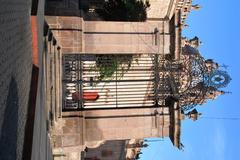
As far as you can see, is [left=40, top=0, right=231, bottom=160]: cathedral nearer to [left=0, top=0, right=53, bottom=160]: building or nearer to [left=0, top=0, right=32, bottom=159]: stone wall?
[left=0, top=0, right=53, bottom=160]: building

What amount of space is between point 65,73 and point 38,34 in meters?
4.23

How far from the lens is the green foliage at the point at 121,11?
65.2 ft

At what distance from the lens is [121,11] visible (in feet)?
65.4

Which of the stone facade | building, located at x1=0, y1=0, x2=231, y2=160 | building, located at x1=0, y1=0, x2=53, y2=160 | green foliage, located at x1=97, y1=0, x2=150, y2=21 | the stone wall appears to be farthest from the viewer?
green foliage, located at x1=97, y1=0, x2=150, y2=21

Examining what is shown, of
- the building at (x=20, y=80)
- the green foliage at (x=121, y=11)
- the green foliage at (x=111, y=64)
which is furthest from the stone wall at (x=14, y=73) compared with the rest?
the green foliage at (x=121, y=11)

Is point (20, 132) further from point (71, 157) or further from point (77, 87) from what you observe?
point (71, 157)

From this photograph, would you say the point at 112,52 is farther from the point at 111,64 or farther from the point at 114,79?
the point at 114,79

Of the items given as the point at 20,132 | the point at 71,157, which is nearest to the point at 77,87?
the point at 71,157

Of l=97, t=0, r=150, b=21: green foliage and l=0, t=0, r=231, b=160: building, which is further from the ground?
l=97, t=0, r=150, b=21: green foliage

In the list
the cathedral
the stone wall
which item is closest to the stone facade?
the cathedral

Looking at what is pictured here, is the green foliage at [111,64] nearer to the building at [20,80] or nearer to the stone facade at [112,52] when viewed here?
the stone facade at [112,52]

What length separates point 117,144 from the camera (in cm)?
3659

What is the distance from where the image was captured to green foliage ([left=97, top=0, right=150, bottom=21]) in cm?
1988

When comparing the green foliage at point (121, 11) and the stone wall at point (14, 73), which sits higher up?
the green foliage at point (121, 11)
